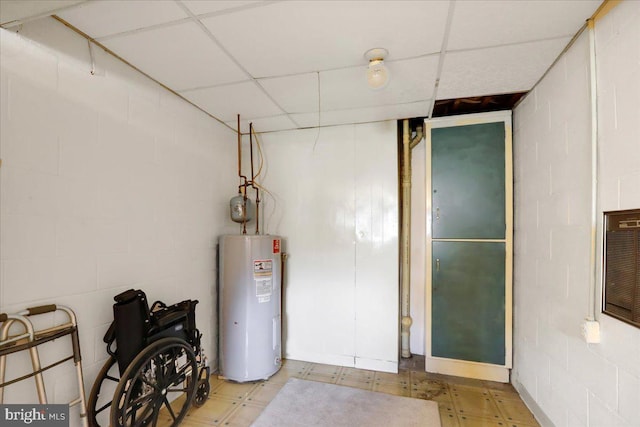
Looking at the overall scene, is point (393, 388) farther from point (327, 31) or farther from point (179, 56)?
point (179, 56)

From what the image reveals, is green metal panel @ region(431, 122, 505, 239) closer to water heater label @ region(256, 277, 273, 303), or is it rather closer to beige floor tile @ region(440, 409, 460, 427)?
beige floor tile @ region(440, 409, 460, 427)

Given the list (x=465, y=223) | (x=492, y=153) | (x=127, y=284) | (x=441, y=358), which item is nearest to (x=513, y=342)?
(x=441, y=358)

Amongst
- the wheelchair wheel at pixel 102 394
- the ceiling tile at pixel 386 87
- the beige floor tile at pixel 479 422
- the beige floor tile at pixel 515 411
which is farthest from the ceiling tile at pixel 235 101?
the beige floor tile at pixel 515 411

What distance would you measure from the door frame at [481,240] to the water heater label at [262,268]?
4.87ft

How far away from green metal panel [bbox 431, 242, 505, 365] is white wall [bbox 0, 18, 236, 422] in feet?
7.45

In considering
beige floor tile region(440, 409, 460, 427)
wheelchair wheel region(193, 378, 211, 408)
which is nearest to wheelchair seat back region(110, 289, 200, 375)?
wheelchair wheel region(193, 378, 211, 408)

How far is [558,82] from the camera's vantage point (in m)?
1.84

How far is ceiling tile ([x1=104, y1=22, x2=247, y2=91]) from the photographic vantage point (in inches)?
63.5

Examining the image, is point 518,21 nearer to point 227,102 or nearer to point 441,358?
point 227,102

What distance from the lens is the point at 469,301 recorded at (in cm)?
265

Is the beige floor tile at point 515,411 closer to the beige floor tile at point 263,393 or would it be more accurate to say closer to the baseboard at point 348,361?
the baseboard at point 348,361

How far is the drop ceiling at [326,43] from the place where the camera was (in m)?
1.41

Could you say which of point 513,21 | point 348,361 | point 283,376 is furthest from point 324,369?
point 513,21

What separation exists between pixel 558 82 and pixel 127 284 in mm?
3098
